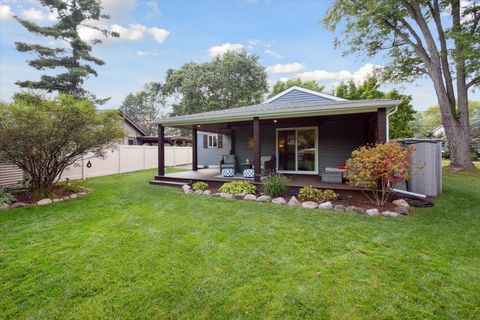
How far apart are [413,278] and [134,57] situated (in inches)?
667

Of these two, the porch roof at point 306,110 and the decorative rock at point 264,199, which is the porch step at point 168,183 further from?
the decorative rock at point 264,199

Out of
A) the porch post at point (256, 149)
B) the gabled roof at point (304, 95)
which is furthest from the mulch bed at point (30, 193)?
the gabled roof at point (304, 95)

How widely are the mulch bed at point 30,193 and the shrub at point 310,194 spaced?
21.7 feet

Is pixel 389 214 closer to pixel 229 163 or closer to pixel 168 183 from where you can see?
pixel 229 163

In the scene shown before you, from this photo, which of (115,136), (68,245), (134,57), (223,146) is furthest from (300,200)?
(134,57)

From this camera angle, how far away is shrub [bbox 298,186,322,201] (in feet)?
18.8

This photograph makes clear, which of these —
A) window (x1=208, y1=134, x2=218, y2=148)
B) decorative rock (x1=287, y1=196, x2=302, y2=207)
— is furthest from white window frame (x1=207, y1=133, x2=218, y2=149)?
decorative rock (x1=287, y1=196, x2=302, y2=207)

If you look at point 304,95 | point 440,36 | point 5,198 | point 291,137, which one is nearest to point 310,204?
point 291,137

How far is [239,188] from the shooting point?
21.5ft

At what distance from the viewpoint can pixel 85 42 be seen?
17.9 metres

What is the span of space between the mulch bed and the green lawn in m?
1.42

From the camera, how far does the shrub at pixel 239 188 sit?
6.50 metres

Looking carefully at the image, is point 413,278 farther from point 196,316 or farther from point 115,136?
point 115,136

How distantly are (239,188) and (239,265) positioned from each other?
3.84 m
